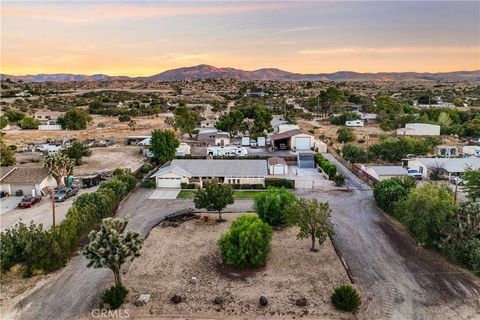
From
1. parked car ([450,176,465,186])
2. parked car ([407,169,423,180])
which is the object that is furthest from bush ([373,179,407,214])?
parked car ([450,176,465,186])

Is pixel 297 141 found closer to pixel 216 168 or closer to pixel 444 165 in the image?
pixel 216 168

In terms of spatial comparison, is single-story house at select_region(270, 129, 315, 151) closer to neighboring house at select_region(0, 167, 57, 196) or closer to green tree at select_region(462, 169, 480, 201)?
green tree at select_region(462, 169, 480, 201)

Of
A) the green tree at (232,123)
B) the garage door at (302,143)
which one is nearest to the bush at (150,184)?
the garage door at (302,143)

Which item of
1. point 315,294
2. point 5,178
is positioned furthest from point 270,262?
point 5,178

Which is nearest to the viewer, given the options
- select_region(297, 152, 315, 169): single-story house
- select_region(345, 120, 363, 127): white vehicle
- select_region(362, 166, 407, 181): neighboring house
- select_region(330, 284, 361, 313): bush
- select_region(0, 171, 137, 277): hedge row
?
select_region(330, 284, 361, 313): bush

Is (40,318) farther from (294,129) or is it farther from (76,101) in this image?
(76,101)

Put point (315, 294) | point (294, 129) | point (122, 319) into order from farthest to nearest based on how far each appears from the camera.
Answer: point (294, 129) → point (315, 294) → point (122, 319)

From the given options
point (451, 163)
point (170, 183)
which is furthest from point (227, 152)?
point (451, 163)
